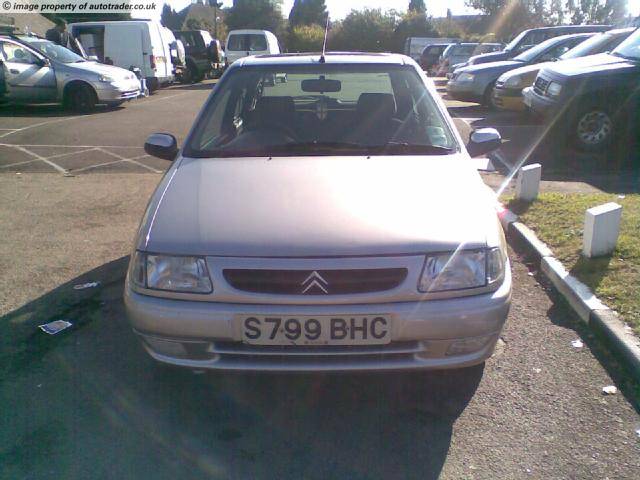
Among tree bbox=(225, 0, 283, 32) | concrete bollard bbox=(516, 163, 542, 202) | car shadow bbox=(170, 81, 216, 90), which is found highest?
tree bbox=(225, 0, 283, 32)

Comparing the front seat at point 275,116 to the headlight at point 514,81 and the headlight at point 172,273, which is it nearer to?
the headlight at point 172,273

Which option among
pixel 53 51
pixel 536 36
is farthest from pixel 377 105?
pixel 536 36

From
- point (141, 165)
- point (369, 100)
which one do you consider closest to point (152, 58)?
point (141, 165)

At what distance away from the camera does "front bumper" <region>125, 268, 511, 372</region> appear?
260cm

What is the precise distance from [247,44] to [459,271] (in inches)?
904

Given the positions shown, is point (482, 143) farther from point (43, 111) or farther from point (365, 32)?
point (365, 32)

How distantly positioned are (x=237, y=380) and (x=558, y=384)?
1679mm

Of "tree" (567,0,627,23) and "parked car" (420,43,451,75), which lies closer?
"parked car" (420,43,451,75)

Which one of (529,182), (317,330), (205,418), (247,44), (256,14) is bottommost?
(205,418)

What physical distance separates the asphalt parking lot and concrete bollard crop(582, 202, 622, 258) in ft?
1.64

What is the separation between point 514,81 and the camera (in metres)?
12.0

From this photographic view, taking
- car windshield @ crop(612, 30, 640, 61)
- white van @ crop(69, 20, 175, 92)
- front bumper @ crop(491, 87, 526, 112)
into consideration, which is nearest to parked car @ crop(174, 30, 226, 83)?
white van @ crop(69, 20, 175, 92)

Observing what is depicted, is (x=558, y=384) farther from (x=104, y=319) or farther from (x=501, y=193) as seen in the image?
(x=501, y=193)

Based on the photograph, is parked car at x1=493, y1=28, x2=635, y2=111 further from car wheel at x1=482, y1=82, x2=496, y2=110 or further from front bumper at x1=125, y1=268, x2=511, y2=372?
front bumper at x1=125, y1=268, x2=511, y2=372
